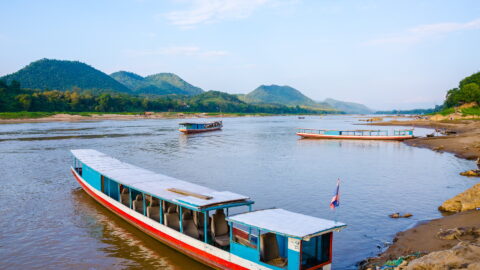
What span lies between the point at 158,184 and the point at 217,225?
16.7 ft

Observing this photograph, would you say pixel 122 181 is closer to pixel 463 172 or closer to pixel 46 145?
pixel 463 172

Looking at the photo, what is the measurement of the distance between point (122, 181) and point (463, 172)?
33435 mm

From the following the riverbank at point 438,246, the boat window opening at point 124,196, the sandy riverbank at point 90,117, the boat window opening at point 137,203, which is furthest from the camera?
the sandy riverbank at point 90,117

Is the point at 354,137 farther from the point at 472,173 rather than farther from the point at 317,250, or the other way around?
the point at 317,250

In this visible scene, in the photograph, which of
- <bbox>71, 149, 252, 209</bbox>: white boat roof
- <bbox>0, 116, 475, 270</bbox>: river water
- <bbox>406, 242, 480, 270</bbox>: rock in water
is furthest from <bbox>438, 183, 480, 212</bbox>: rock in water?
<bbox>71, 149, 252, 209</bbox>: white boat roof

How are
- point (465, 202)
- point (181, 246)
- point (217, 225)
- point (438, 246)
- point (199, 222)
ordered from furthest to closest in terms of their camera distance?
point (465, 202)
point (199, 222)
point (181, 246)
point (217, 225)
point (438, 246)

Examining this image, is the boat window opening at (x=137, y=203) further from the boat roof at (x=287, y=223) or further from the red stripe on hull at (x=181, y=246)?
the boat roof at (x=287, y=223)

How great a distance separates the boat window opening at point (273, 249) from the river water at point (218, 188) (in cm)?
381

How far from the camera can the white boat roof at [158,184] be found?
50.2ft

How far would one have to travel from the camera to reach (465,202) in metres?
21.0

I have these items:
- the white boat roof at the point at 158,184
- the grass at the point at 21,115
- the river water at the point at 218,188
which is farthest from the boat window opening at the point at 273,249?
the grass at the point at 21,115

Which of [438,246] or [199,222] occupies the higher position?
[199,222]

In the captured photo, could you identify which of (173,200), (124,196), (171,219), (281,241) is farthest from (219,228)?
(124,196)

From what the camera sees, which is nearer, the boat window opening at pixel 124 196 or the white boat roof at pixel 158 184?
the white boat roof at pixel 158 184
